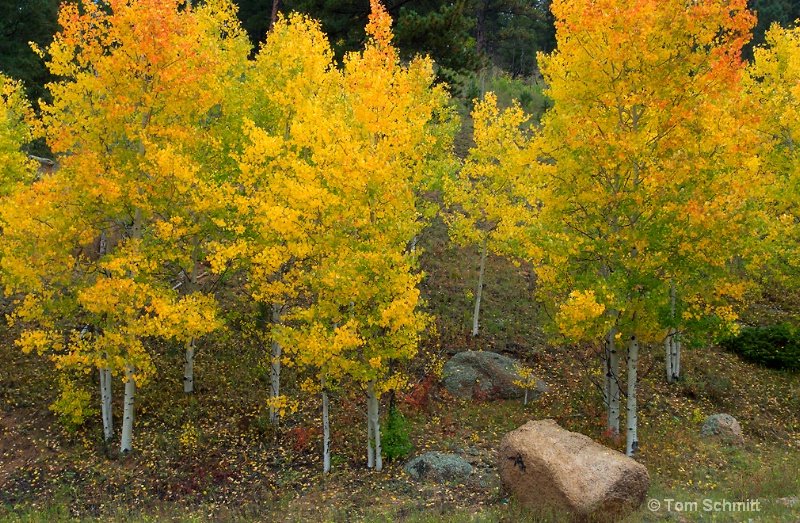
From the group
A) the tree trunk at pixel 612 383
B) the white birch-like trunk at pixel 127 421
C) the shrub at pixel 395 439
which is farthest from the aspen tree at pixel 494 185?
the white birch-like trunk at pixel 127 421

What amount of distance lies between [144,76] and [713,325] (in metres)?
13.4

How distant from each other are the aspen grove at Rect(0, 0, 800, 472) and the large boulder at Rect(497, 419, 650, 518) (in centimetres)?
256

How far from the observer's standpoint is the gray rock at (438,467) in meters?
11.8

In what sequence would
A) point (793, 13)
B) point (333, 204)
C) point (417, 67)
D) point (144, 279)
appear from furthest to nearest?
1. point (793, 13)
2. point (417, 67)
3. point (144, 279)
4. point (333, 204)

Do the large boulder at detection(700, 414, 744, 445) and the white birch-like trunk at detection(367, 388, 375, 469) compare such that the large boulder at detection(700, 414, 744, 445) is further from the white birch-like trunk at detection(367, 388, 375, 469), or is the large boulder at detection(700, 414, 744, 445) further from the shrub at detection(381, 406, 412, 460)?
the white birch-like trunk at detection(367, 388, 375, 469)

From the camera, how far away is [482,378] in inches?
678

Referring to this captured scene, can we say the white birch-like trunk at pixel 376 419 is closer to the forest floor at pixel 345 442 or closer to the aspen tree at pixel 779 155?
the forest floor at pixel 345 442

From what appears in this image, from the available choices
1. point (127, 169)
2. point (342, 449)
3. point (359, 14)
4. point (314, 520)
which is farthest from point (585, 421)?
point (359, 14)

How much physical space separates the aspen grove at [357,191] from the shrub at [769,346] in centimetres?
826

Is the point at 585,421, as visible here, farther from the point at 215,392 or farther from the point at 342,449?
the point at 215,392

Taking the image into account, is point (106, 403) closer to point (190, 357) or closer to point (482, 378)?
point (190, 357)

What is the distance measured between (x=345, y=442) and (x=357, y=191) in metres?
6.43

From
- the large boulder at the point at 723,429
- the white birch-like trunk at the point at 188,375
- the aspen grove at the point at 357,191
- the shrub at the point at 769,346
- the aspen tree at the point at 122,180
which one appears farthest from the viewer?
the shrub at the point at 769,346

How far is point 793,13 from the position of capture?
45031mm
